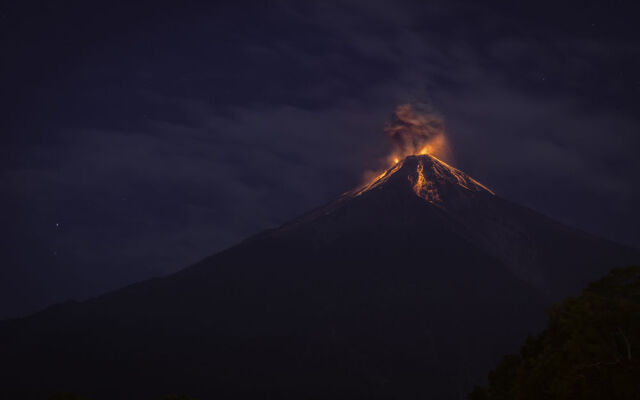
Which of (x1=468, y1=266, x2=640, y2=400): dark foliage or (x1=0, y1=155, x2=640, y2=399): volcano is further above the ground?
(x1=0, y1=155, x2=640, y2=399): volcano

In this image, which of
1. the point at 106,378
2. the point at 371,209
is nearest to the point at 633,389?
the point at 106,378

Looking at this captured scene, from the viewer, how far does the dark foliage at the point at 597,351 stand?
1112cm

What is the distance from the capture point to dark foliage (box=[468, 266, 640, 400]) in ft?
36.5

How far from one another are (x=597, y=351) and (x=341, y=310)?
97.5 meters

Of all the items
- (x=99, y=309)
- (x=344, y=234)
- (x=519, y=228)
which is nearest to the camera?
(x=99, y=309)

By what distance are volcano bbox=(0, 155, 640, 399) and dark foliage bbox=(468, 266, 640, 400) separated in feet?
220

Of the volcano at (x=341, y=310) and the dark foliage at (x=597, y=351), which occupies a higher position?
the volcano at (x=341, y=310)

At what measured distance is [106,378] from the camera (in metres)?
85.5

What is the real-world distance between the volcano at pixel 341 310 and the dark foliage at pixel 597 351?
220 feet

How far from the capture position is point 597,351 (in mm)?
11445

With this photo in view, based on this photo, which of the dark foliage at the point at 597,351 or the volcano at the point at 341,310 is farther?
the volcano at the point at 341,310

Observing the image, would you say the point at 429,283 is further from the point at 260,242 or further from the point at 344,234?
the point at 260,242

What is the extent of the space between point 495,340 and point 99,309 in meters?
75.5

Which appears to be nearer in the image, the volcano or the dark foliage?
the dark foliage
